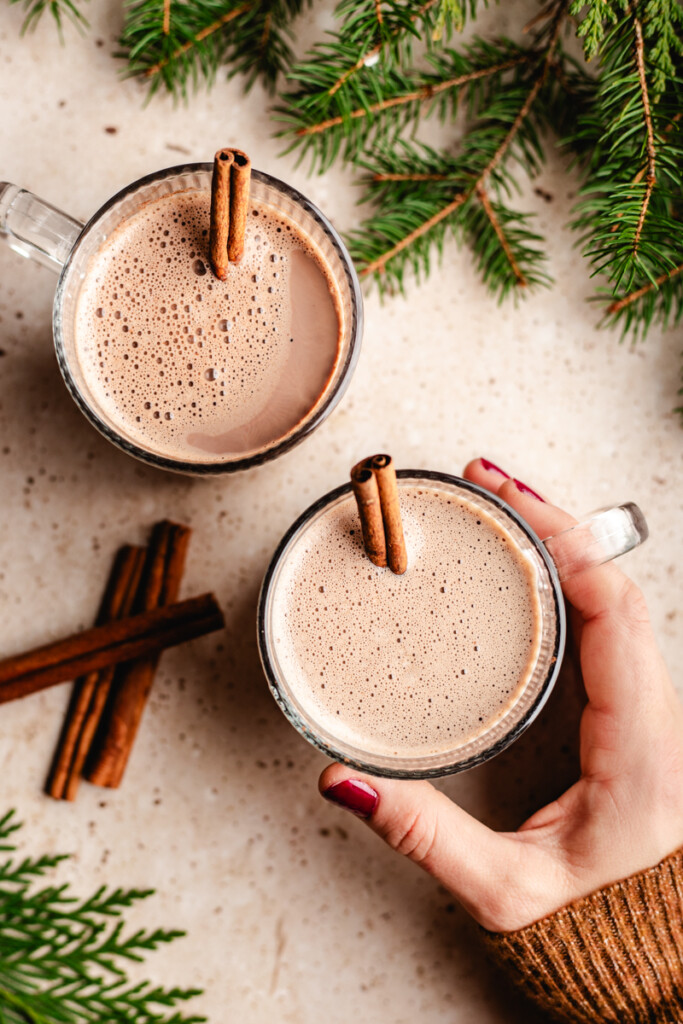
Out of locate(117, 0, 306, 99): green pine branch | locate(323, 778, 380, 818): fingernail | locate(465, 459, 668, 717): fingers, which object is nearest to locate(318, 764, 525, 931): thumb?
locate(323, 778, 380, 818): fingernail

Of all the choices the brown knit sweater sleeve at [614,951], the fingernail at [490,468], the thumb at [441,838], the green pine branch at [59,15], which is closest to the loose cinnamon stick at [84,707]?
the thumb at [441,838]

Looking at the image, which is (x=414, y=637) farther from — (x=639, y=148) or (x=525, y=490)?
(x=639, y=148)

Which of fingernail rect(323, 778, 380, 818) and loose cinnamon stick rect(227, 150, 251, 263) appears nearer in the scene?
loose cinnamon stick rect(227, 150, 251, 263)

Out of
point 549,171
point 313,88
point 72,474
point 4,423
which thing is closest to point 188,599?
point 72,474

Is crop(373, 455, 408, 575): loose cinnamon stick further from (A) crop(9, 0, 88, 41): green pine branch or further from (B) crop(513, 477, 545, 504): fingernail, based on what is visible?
(A) crop(9, 0, 88, 41): green pine branch

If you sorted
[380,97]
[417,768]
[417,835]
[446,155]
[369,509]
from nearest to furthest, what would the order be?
1. [369,509]
2. [417,768]
3. [417,835]
4. [380,97]
5. [446,155]

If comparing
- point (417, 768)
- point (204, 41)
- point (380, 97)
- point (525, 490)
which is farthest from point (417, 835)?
point (204, 41)
